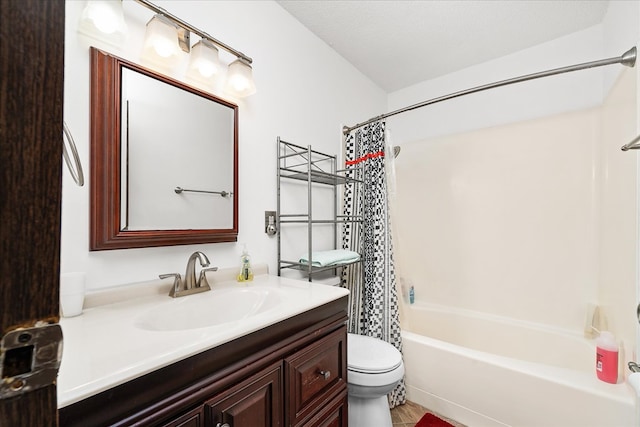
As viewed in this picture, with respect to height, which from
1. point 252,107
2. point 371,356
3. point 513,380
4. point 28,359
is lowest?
point 513,380

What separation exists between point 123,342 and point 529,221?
2.50 metres

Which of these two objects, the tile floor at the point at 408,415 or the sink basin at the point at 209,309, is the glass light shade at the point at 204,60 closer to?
the sink basin at the point at 209,309

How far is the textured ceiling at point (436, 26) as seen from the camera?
1.67 meters

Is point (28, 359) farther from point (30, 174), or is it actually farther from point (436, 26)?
point (436, 26)

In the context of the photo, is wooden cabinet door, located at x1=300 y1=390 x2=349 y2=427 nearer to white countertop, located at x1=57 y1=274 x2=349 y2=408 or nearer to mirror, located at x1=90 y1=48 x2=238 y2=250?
white countertop, located at x1=57 y1=274 x2=349 y2=408

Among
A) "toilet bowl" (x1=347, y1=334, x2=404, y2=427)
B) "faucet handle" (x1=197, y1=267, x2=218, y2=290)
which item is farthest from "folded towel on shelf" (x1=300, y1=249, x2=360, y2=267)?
"faucet handle" (x1=197, y1=267, x2=218, y2=290)

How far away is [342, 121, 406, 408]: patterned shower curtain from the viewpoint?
Result: 1.83m

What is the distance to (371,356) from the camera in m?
1.46

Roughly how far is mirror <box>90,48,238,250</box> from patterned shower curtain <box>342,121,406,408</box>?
938 millimetres

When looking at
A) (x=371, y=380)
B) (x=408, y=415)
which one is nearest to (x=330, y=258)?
(x=371, y=380)

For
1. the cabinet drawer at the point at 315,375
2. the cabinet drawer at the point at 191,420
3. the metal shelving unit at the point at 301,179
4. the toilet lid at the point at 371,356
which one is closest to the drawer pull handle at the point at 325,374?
the cabinet drawer at the point at 315,375

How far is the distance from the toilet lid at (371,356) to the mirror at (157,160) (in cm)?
86

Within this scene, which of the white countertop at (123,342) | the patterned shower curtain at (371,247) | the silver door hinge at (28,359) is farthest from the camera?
the patterned shower curtain at (371,247)

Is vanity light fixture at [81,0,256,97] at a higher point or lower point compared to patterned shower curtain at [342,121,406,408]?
higher
